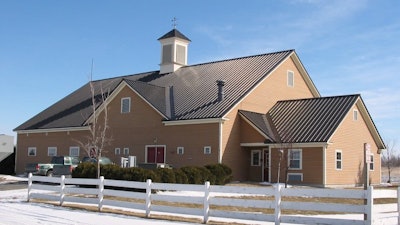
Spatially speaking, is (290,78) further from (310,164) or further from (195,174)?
(195,174)

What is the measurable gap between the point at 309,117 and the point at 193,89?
9041mm

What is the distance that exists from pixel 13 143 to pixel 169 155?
61.1 feet

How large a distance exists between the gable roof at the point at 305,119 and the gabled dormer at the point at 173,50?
10984mm

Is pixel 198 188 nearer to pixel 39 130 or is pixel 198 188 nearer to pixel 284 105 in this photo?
pixel 284 105

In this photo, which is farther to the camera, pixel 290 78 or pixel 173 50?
pixel 173 50

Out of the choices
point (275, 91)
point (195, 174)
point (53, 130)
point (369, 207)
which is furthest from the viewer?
point (53, 130)

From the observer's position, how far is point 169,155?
36.0 m

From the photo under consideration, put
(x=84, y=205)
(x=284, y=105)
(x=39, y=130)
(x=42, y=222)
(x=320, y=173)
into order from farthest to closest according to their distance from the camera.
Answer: (x=39, y=130) < (x=284, y=105) < (x=320, y=173) < (x=84, y=205) < (x=42, y=222)

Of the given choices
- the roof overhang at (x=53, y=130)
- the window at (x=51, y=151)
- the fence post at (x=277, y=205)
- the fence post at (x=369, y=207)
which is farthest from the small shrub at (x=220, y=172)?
the window at (x=51, y=151)

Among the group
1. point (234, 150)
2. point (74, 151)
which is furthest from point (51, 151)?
point (234, 150)

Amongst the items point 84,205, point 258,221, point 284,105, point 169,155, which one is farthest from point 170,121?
point 258,221

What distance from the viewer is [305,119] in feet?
115

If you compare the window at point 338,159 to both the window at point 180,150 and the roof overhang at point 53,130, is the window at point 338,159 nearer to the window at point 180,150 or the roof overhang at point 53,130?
the window at point 180,150

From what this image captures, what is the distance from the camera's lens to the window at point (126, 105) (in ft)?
128
